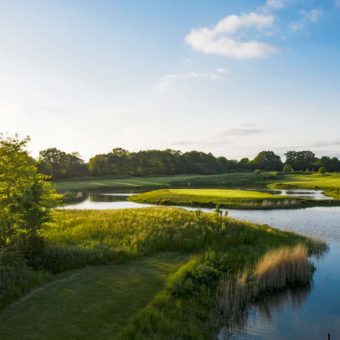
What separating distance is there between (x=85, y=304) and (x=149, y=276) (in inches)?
184

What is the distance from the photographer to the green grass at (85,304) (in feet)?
41.3

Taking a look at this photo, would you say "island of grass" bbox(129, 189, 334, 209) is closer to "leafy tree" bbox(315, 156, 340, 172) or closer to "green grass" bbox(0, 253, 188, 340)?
"green grass" bbox(0, 253, 188, 340)

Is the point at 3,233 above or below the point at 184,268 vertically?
above

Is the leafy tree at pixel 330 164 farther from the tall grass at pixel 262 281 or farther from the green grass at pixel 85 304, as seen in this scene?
the green grass at pixel 85 304

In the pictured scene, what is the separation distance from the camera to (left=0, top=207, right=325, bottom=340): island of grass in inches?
524

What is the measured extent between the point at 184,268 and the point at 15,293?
8.53 m

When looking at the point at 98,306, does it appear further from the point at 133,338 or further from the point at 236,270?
the point at 236,270

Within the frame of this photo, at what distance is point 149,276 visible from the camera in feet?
61.1

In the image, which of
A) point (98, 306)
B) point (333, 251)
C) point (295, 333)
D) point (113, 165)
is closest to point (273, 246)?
point (333, 251)

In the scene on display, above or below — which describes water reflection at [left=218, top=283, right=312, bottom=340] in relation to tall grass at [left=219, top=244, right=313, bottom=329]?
below

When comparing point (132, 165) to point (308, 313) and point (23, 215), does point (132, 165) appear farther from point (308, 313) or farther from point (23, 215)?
point (308, 313)

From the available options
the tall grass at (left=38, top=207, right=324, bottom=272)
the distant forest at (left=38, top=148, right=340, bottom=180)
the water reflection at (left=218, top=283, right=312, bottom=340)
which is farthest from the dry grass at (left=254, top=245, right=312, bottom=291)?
the distant forest at (left=38, top=148, right=340, bottom=180)

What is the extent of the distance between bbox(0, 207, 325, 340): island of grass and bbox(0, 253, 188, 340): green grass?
0.12 feet

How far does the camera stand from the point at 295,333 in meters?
14.8
